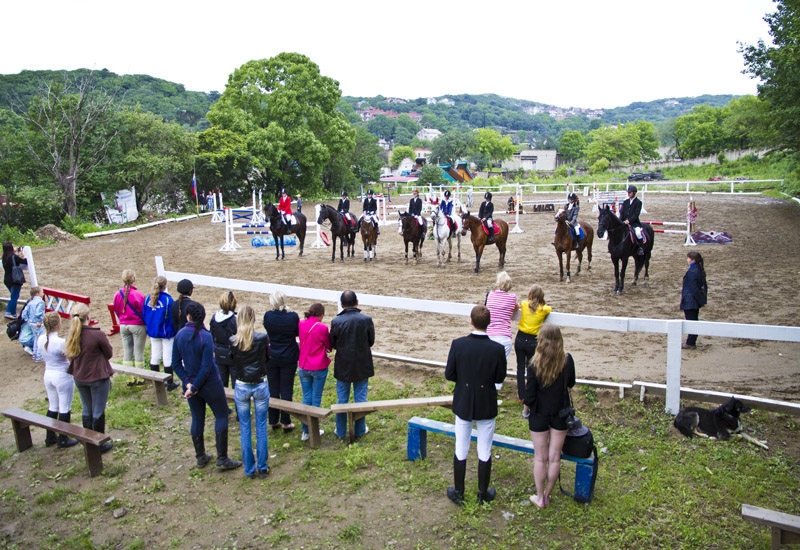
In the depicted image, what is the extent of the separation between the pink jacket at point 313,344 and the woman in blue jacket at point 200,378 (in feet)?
3.13

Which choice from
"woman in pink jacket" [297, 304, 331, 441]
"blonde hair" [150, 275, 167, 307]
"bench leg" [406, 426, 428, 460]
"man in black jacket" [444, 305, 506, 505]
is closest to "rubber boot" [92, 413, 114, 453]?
"blonde hair" [150, 275, 167, 307]

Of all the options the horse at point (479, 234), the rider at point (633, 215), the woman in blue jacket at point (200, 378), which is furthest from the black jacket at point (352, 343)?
the horse at point (479, 234)

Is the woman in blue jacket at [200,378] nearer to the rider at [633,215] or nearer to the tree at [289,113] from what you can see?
the rider at [633,215]

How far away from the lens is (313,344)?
5.99 meters

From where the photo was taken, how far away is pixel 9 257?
11.9m

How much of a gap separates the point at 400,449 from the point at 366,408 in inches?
22.8

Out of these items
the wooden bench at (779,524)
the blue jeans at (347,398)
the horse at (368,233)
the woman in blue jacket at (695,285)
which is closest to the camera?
the wooden bench at (779,524)

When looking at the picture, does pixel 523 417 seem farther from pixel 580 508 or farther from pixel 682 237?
pixel 682 237

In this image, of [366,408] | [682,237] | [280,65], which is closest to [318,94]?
[280,65]

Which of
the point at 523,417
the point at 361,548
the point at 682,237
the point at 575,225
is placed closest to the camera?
the point at 361,548

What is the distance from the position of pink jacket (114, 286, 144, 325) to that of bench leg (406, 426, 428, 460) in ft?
15.2

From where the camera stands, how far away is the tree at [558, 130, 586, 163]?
5974 inches

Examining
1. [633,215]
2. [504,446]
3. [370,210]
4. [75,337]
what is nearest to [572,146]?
[370,210]

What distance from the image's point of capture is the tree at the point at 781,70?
58.8ft
